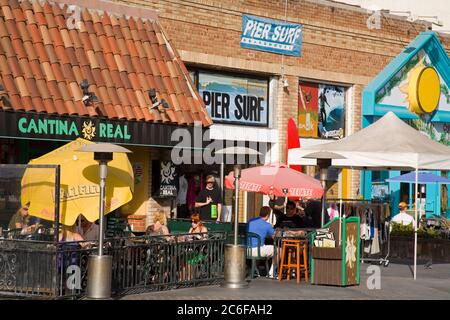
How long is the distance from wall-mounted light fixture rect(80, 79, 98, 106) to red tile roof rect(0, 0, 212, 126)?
0.08m

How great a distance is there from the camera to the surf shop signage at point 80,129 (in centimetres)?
1730

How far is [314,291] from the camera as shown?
15.3 metres

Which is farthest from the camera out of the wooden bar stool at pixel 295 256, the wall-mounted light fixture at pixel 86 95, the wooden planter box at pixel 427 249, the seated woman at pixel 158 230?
the wooden planter box at pixel 427 249

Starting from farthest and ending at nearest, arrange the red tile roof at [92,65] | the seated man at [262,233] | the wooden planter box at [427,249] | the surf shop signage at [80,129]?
the wooden planter box at [427,249]
the red tile roof at [92,65]
the surf shop signage at [80,129]
the seated man at [262,233]

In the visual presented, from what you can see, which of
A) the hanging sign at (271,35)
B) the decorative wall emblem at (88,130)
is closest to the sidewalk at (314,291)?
the decorative wall emblem at (88,130)

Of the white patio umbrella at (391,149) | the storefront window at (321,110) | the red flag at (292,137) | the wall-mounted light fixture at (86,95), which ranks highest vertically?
the storefront window at (321,110)

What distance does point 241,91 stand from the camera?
23578 millimetres

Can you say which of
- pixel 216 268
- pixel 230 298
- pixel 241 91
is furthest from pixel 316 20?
pixel 230 298

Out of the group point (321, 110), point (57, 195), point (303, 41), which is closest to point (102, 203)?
point (57, 195)

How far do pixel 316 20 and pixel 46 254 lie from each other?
45.4 ft

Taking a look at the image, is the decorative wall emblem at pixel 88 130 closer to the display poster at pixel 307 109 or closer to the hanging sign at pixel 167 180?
the hanging sign at pixel 167 180

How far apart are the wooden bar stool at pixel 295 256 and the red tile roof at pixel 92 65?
4271mm

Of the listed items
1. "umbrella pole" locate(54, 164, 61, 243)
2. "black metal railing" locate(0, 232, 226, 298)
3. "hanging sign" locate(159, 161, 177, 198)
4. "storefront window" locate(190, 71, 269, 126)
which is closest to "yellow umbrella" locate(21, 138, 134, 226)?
"umbrella pole" locate(54, 164, 61, 243)

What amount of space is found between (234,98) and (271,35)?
1.96 meters
